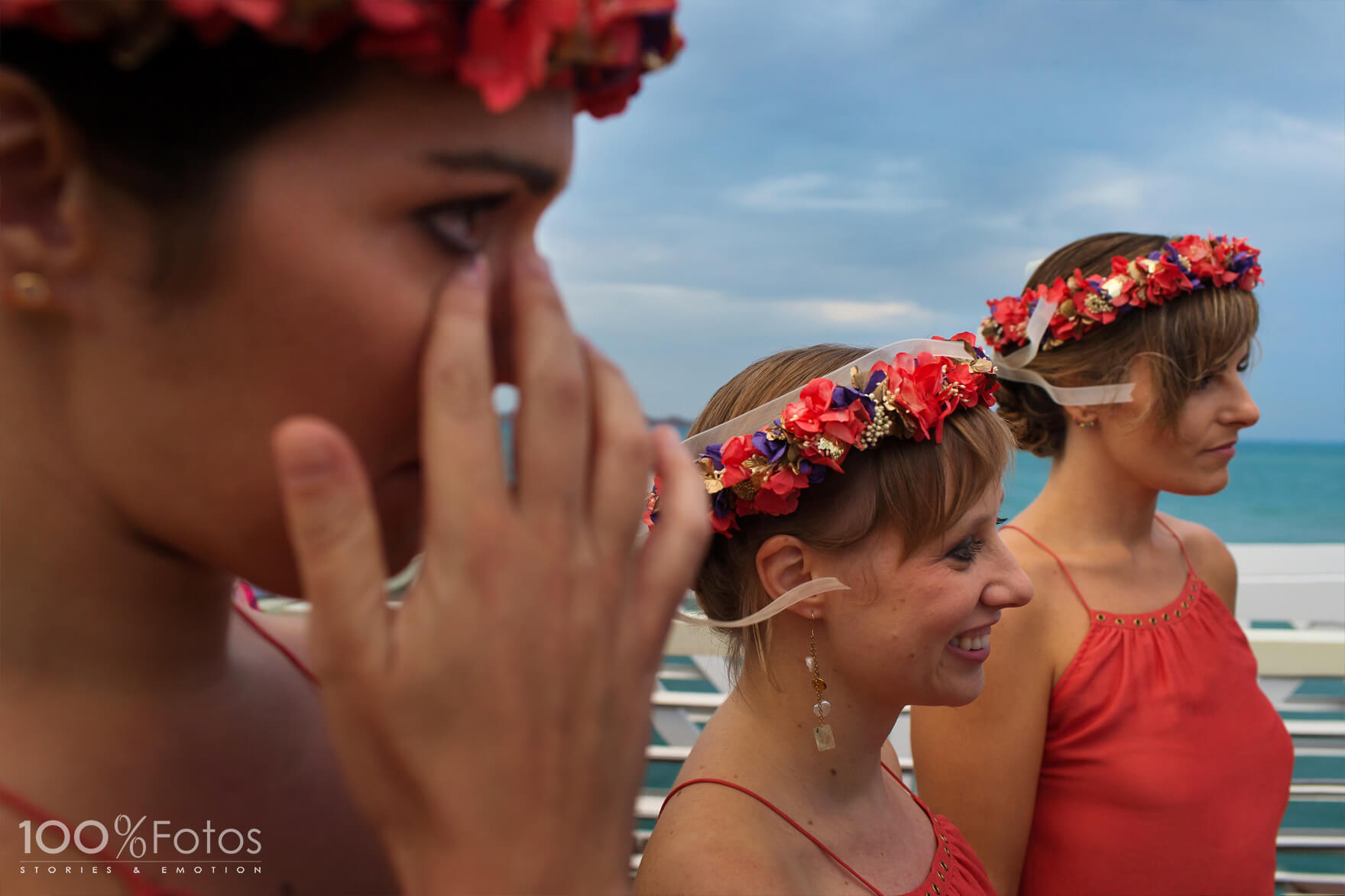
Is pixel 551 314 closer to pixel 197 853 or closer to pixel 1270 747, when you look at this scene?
pixel 197 853

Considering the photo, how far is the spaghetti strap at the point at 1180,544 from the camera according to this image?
2.63m

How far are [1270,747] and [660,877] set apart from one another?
178cm

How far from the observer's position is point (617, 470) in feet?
2.34

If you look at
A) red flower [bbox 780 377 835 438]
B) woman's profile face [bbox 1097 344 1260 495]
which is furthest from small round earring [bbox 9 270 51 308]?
woman's profile face [bbox 1097 344 1260 495]

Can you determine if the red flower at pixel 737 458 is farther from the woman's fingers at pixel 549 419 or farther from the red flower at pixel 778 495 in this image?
the woman's fingers at pixel 549 419

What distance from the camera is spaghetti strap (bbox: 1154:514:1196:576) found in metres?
2.63

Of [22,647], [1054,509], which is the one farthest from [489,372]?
[1054,509]

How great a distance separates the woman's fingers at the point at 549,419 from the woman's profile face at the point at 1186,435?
2.12 meters

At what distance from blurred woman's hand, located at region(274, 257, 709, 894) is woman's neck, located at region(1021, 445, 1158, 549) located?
2045 millimetres

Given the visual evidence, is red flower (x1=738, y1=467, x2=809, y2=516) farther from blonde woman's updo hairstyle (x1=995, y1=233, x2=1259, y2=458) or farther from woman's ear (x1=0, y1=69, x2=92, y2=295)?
woman's ear (x1=0, y1=69, x2=92, y2=295)

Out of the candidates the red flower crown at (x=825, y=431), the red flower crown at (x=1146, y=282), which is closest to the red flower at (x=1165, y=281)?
the red flower crown at (x=1146, y=282)

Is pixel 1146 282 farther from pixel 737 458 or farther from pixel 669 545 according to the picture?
pixel 669 545

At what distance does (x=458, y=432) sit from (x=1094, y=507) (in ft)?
7.39

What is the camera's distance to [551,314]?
71 cm
